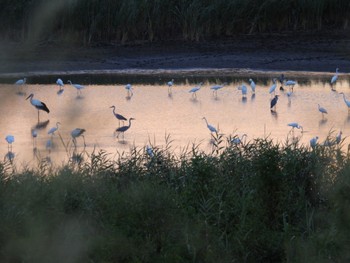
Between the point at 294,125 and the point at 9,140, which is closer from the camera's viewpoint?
the point at 9,140

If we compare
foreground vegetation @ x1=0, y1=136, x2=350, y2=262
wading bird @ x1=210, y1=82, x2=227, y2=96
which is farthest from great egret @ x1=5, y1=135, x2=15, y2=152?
wading bird @ x1=210, y1=82, x2=227, y2=96

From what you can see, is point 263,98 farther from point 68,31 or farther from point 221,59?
point 68,31

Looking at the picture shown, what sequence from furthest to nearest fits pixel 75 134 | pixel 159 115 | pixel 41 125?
pixel 159 115, pixel 41 125, pixel 75 134

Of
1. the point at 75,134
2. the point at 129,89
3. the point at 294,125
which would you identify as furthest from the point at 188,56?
the point at 75,134

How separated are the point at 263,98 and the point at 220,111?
2.05 metres

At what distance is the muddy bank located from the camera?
19.4 meters

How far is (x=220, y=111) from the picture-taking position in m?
14.1

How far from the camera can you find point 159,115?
13.6m

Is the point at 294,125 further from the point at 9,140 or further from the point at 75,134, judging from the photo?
the point at 9,140

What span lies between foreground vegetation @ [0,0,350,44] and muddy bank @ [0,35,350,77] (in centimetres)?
52

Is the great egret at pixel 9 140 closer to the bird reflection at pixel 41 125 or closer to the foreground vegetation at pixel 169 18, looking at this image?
the bird reflection at pixel 41 125

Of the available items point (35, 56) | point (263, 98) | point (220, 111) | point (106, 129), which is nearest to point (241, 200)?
point (106, 129)

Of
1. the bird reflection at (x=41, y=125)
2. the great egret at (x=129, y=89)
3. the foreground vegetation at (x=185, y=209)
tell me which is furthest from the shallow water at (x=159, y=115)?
the foreground vegetation at (x=185, y=209)

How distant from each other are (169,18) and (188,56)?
6.54 feet
